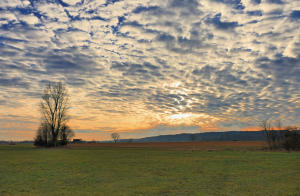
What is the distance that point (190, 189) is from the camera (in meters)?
13.4

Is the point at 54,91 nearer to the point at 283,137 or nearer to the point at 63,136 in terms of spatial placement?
the point at 63,136

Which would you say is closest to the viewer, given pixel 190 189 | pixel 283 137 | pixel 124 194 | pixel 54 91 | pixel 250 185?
pixel 124 194

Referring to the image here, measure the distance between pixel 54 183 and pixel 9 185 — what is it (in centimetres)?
262

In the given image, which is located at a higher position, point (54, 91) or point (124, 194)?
point (54, 91)

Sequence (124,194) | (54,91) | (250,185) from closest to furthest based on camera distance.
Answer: (124,194) → (250,185) → (54,91)

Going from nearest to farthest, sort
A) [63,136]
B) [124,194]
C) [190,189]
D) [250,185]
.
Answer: [124,194]
[190,189]
[250,185]
[63,136]

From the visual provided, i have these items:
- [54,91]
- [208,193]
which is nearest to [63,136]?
[54,91]

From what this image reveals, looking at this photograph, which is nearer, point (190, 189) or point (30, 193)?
point (30, 193)

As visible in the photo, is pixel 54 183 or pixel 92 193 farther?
pixel 54 183

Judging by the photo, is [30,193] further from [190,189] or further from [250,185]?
[250,185]

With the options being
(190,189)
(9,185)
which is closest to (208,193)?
(190,189)

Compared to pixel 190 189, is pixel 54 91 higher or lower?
higher

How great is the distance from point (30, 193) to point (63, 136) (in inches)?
3952

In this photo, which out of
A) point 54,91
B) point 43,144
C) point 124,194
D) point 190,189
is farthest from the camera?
point 43,144
